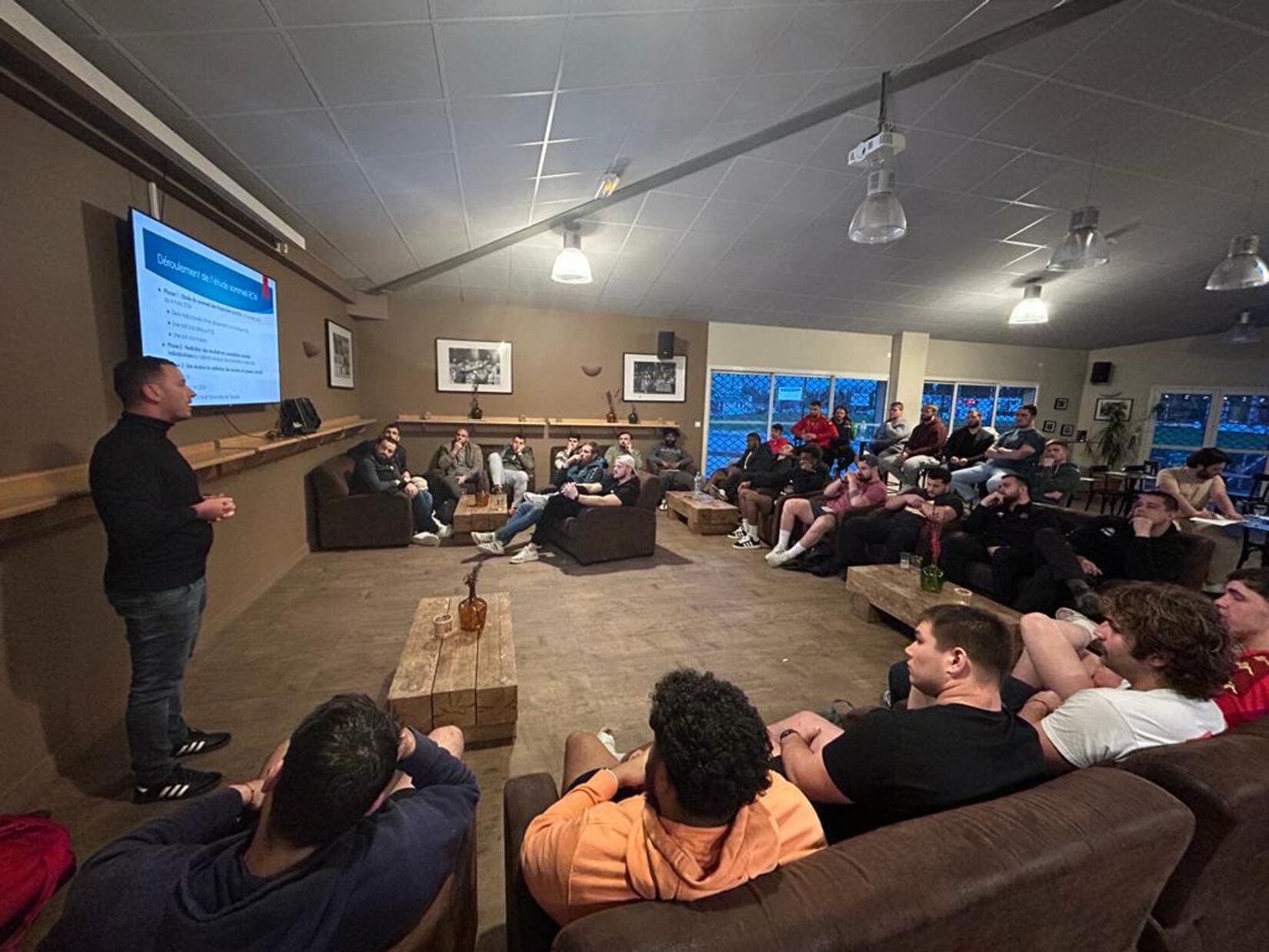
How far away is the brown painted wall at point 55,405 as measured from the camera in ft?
5.82

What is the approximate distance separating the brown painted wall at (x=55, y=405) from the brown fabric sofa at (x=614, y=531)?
2909mm

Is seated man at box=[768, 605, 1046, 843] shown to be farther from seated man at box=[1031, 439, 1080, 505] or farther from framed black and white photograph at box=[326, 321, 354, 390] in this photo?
framed black and white photograph at box=[326, 321, 354, 390]

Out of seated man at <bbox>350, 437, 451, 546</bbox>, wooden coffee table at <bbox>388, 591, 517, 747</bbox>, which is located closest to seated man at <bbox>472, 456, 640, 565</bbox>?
seated man at <bbox>350, 437, 451, 546</bbox>

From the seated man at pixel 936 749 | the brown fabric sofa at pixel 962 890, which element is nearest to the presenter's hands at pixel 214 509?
the brown fabric sofa at pixel 962 890

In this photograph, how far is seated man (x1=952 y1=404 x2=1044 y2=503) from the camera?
5.13 meters

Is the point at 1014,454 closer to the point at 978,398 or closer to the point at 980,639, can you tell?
the point at 980,639

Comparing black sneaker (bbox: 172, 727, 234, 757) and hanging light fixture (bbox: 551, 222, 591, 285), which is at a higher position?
hanging light fixture (bbox: 551, 222, 591, 285)

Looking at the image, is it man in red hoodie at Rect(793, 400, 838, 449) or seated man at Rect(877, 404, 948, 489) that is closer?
seated man at Rect(877, 404, 948, 489)

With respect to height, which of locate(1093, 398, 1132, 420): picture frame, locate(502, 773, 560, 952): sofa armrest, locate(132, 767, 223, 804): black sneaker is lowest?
locate(132, 767, 223, 804): black sneaker

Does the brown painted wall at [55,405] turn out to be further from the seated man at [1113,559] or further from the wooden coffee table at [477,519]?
the seated man at [1113,559]

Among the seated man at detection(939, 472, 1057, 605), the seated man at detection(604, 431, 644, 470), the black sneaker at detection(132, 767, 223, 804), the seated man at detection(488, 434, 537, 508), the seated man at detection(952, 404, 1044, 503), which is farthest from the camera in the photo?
the seated man at detection(604, 431, 644, 470)

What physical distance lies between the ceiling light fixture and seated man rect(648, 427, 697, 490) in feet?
14.4

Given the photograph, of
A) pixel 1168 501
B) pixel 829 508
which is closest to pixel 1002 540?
pixel 1168 501

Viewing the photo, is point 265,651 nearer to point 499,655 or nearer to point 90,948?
point 499,655
